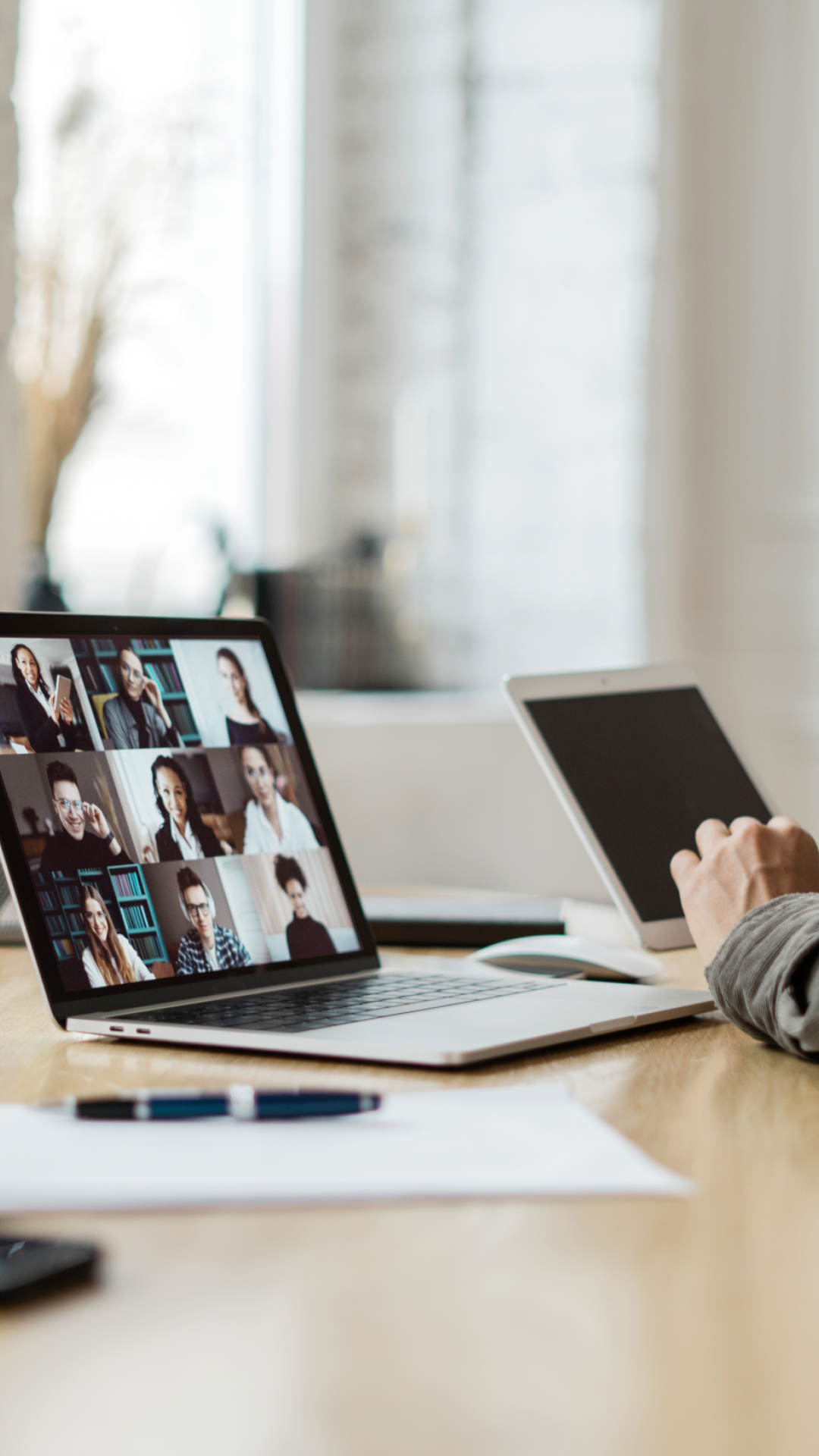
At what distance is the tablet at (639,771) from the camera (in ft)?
3.64

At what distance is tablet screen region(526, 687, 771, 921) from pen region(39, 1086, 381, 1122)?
1.71ft

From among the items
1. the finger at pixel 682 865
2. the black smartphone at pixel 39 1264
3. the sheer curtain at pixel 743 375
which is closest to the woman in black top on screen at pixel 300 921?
the finger at pixel 682 865

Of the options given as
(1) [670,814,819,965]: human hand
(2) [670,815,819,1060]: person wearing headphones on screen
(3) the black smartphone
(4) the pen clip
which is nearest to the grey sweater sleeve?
(2) [670,815,819,1060]: person wearing headphones on screen

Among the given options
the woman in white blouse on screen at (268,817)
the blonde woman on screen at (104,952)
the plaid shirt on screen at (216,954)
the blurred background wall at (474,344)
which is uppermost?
the blurred background wall at (474,344)

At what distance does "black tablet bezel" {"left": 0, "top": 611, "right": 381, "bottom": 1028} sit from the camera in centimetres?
86

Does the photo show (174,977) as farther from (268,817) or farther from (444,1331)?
(444,1331)

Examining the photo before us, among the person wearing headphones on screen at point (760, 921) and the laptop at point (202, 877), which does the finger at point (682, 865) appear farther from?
the laptop at point (202, 877)

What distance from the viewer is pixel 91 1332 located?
1.48ft

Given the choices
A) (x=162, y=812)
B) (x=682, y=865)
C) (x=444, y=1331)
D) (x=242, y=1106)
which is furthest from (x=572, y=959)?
(x=444, y=1331)

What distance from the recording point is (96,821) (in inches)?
36.0

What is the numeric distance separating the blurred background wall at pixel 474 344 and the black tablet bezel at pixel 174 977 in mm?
1413

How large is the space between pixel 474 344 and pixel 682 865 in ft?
5.96

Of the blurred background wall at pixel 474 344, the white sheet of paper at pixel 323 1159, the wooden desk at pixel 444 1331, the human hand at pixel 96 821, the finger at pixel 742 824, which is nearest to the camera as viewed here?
the wooden desk at pixel 444 1331

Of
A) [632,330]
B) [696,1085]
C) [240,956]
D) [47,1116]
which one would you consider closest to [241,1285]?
[47,1116]
